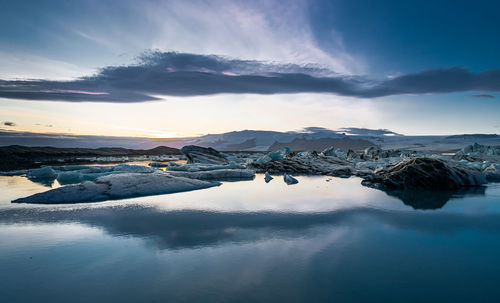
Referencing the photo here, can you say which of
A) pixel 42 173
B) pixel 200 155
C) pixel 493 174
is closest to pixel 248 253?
pixel 42 173

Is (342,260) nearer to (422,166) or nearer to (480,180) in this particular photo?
(422,166)

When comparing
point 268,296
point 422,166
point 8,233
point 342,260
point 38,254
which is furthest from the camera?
point 422,166

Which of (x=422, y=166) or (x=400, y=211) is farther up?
(x=422, y=166)

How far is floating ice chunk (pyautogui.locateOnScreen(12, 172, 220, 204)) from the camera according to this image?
8094 millimetres

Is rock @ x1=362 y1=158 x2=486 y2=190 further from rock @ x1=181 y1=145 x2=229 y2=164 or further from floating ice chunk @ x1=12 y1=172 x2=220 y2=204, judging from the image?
rock @ x1=181 y1=145 x2=229 y2=164

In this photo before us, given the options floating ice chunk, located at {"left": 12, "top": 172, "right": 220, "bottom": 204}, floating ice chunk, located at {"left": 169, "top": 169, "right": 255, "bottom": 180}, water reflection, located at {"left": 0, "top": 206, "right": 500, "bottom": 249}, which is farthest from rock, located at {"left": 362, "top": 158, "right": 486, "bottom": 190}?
floating ice chunk, located at {"left": 12, "top": 172, "right": 220, "bottom": 204}

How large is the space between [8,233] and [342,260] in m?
6.01

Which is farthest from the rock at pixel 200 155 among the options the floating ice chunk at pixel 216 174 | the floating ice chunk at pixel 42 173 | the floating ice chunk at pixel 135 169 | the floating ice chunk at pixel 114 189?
the floating ice chunk at pixel 114 189

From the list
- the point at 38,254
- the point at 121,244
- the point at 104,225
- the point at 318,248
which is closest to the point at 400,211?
the point at 318,248

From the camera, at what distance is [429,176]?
10961 millimetres

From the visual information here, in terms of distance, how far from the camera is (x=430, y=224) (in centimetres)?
582

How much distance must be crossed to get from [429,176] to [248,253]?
9.99 m

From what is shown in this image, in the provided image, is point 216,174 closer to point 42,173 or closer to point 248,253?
point 42,173

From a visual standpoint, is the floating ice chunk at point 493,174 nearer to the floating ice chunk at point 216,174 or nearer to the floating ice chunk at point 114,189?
the floating ice chunk at point 216,174
